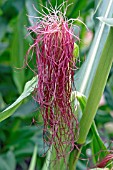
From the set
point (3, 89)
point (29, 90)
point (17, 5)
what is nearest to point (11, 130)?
point (3, 89)

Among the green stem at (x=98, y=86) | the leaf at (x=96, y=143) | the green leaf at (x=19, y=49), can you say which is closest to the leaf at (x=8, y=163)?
the green leaf at (x=19, y=49)

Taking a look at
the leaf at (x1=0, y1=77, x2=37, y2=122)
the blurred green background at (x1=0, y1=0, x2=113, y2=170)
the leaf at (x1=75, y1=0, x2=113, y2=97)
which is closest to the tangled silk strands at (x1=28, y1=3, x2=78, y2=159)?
the leaf at (x1=0, y1=77, x2=37, y2=122)

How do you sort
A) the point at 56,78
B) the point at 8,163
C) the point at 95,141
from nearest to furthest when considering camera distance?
the point at 56,78 < the point at 95,141 < the point at 8,163

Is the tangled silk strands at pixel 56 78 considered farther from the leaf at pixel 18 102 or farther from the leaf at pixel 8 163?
the leaf at pixel 8 163

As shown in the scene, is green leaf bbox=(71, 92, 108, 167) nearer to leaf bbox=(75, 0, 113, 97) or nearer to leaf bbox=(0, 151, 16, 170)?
leaf bbox=(75, 0, 113, 97)

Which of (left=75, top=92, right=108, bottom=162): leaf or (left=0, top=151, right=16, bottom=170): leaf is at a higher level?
(left=75, top=92, right=108, bottom=162): leaf

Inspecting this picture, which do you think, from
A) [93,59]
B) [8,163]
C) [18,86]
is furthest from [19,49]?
[93,59]

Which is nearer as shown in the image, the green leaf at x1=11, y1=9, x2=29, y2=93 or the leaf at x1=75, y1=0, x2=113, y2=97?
the leaf at x1=75, y1=0, x2=113, y2=97

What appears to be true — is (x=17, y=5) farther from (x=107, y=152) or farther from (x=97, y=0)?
(x=107, y=152)

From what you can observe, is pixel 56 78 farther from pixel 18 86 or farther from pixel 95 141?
pixel 18 86
